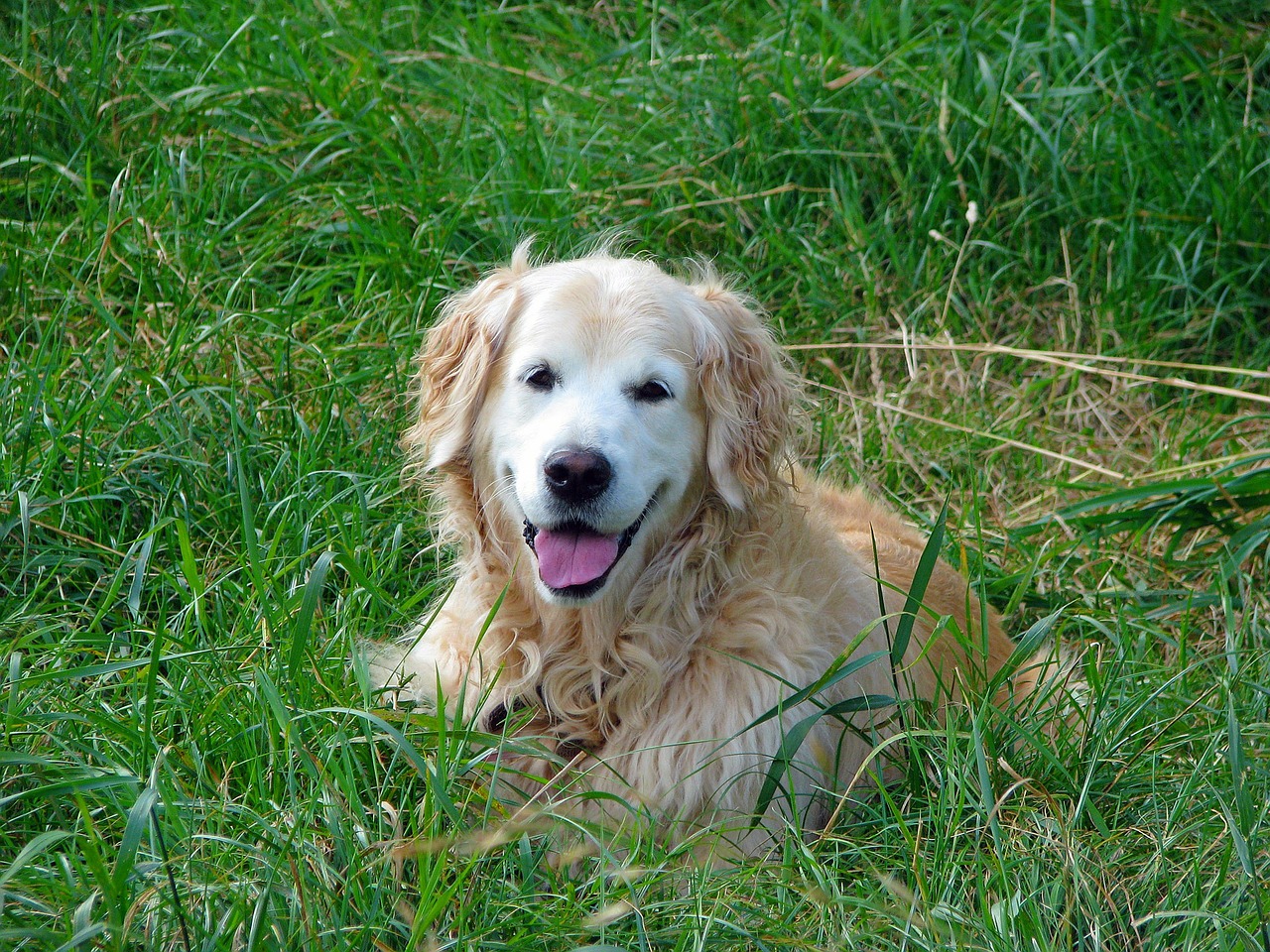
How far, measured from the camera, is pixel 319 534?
378cm

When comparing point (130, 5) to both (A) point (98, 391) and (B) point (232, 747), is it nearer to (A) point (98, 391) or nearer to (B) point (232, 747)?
(A) point (98, 391)

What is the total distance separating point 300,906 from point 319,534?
1.63 m

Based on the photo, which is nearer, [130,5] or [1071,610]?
[1071,610]

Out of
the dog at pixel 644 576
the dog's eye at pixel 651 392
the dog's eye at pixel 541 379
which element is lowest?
the dog at pixel 644 576

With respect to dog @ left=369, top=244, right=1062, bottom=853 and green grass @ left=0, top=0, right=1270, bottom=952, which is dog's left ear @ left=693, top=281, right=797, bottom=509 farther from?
green grass @ left=0, top=0, right=1270, bottom=952

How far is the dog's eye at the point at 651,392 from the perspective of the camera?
10.0ft

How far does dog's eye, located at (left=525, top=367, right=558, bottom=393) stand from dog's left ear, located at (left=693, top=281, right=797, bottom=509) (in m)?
0.37

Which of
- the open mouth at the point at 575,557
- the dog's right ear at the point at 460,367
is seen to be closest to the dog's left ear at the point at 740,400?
the open mouth at the point at 575,557

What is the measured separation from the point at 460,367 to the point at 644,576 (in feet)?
2.40

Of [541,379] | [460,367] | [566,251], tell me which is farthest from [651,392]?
[566,251]

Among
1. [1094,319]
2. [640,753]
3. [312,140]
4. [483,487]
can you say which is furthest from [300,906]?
[1094,319]

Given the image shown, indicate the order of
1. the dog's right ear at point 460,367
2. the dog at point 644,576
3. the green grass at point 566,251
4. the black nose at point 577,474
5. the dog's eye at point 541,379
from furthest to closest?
the dog's right ear at point 460,367
the dog's eye at point 541,379
the dog at point 644,576
the black nose at point 577,474
the green grass at point 566,251

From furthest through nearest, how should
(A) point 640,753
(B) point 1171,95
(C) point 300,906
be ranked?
(B) point 1171,95 < (A) point 640,753 < (C) point 300,906

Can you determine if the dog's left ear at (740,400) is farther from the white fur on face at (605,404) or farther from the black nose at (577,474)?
the black nose at (577,474)
